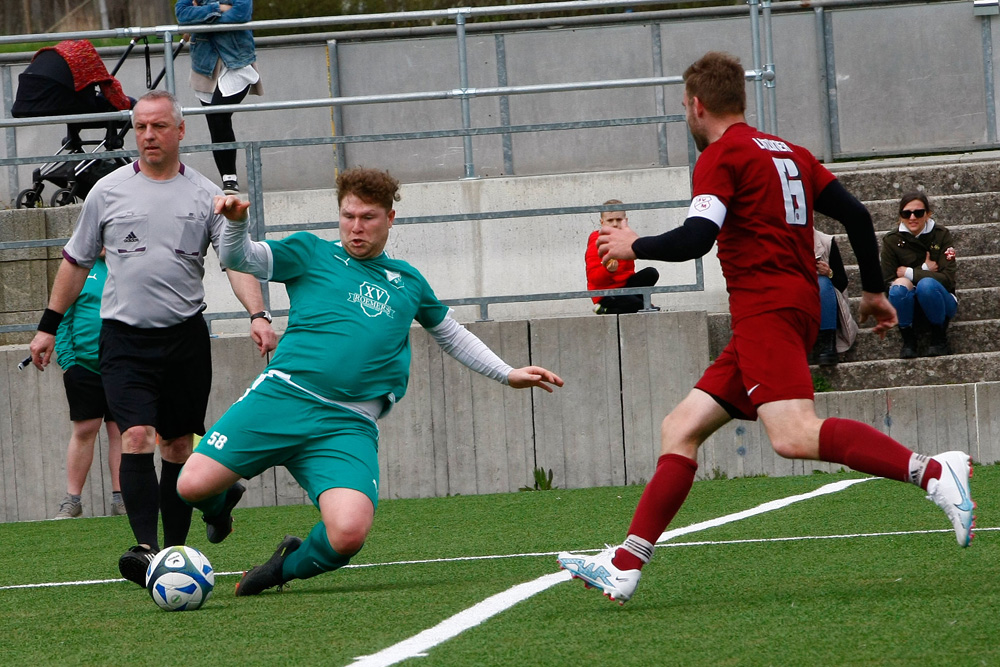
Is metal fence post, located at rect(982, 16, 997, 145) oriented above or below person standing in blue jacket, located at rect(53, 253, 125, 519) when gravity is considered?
above

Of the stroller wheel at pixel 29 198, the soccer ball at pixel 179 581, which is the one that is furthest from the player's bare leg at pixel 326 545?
the stroller wheel at pixel 29 198

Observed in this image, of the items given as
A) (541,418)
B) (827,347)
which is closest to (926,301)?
(827,347)

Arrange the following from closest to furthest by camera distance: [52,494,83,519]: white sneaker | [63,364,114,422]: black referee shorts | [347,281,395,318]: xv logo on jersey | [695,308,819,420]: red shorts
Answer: [695,308,819,420]: red shorts
[347,281,395,318]: xv logo on jersey
[63,364,114,422]: black referee shorts
[52,494,83,519]: white sneaker

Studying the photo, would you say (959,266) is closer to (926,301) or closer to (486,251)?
(926,301)

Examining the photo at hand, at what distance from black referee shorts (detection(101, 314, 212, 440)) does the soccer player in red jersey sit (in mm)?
2188

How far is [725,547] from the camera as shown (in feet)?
20.6

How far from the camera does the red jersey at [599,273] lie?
10.4 metres

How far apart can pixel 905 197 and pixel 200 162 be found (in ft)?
22.2

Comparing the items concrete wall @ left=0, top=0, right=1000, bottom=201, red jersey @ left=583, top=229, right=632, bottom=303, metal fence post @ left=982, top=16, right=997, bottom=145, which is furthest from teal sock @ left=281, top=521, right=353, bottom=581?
metal fence post @ left=982, top=16, right=997, bottom=145

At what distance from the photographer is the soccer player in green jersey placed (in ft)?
18.0

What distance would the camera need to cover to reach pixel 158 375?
244 inches

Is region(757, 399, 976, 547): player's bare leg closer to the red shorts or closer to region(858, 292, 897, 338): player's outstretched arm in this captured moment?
the red shorts

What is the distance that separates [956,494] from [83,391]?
6.81 m

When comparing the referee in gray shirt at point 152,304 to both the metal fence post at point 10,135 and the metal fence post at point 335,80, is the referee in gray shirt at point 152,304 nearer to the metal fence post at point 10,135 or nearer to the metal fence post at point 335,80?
the metal fence post at point 10,135
